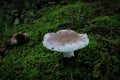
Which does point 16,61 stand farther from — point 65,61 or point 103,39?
point 103,39

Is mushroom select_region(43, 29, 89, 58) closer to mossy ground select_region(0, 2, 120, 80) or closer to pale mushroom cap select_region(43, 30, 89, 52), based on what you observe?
pale mushroom cap select_region(43, 30, 89, 52)

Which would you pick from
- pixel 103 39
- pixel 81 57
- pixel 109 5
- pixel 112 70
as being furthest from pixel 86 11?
pixel 112 70

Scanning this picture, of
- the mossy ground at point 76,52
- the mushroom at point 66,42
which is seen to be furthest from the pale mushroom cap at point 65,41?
the mossy ground at point 76,52

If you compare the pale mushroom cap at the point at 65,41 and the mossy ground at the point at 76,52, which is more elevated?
the pale mushroom cap at the point at 65,41

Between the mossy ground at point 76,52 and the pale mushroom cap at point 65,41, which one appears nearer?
the pale mushroom cap at point 65,41

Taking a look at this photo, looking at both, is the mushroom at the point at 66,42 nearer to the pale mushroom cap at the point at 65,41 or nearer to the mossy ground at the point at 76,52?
the pale mushroom cap at the point at 65,41

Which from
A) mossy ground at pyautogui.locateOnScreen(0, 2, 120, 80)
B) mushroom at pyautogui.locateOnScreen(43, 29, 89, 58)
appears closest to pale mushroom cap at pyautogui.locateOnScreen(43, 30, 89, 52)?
mushroom at pyautogui.locateOnScreen(43, 29, 89, 58)

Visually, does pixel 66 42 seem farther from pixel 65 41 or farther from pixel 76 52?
pixel 76 52
